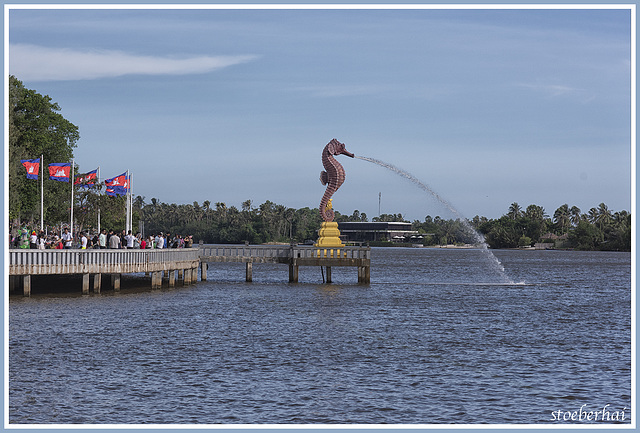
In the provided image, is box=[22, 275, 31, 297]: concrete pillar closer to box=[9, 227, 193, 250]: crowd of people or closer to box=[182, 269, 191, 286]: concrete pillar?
box=[9, 227, 193, 250]: crowd of people

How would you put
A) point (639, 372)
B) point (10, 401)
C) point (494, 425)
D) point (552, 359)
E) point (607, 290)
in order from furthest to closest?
point (607, 290) < point (552, 359) < point (639, 372) < point (10, 401) < point (494, 425)

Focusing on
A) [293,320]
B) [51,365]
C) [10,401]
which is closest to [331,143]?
[293,320]

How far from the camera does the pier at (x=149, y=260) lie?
4041 cm

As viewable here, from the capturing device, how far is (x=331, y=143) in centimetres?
5672

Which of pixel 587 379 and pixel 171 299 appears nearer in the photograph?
pixel 587 379

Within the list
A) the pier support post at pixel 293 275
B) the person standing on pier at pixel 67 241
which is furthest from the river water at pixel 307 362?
the pier support post at pixel 293 275

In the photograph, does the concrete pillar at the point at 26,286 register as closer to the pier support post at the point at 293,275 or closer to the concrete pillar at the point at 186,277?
the concrete pillar at the point at 186,277

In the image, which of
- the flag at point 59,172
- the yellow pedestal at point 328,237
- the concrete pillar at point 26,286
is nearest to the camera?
the concrete pillar at point 26,286

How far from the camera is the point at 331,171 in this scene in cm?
5675

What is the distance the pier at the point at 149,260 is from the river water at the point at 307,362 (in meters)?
1.57

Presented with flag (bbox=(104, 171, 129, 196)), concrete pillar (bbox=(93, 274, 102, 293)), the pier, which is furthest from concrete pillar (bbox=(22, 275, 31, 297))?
flag (bbox=(104, 171, 129, 196))

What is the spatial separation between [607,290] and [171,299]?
120ft

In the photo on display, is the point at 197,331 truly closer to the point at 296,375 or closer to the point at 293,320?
the point at 293,320

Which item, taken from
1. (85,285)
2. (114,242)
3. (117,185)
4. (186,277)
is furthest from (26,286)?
(186,277)
